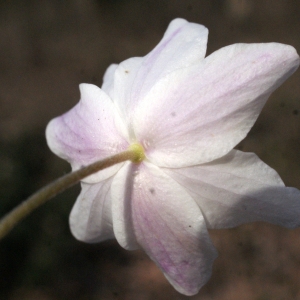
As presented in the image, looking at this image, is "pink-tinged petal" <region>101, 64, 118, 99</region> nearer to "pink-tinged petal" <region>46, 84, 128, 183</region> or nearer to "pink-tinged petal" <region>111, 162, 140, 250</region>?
"pink-tinged petal" <region>46, 84, 128, 183</region>

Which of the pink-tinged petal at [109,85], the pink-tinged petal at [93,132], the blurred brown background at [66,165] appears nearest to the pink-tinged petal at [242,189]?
the pink-tinged petal at [93,132]

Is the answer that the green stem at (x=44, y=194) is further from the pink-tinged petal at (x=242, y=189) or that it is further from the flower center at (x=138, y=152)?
the pink-tinged petal at (x=242, y=189)

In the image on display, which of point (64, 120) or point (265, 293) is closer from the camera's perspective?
point (64, 120)

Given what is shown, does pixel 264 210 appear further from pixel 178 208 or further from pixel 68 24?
pixel 68 24

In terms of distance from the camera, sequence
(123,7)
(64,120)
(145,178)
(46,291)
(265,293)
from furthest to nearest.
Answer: (123,7) → (46,291) → (265,293) → (64,120) → (145,178)

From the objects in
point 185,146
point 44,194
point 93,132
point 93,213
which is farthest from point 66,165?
point 44,194

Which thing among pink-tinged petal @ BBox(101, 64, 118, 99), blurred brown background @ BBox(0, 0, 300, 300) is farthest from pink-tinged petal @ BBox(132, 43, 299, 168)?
blurred brown background @ BBox(0, 0, 300, 300)

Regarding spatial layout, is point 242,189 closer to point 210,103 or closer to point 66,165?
point 210,103

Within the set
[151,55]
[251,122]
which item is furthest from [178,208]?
[151,55]
